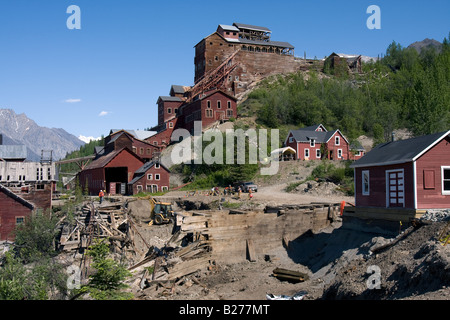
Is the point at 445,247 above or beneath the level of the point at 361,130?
beneath

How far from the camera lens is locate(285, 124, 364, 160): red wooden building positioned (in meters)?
61.3

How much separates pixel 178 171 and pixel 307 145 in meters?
20.1

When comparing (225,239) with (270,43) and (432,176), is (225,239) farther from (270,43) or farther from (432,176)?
(270,43)

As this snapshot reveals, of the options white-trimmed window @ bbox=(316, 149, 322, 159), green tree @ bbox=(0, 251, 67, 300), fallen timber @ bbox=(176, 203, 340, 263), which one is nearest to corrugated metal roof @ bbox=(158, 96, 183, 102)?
white-trimmed window @ bbox=(316, 149, 322, 159)

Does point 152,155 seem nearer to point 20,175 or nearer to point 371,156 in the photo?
point 20,175

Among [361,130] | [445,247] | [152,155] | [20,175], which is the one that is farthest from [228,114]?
[445,247]

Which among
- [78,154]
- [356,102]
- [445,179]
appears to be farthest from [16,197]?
[78,154]

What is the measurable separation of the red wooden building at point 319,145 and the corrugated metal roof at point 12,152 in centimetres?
3776

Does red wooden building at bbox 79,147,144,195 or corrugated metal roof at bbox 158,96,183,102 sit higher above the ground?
corrugated metal roof at bbox 158,96,183,102

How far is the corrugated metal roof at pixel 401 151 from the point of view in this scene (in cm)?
2225

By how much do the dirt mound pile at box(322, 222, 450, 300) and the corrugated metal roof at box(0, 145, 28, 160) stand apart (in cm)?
4853

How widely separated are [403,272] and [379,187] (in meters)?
9.68

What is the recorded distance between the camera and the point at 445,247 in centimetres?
1552

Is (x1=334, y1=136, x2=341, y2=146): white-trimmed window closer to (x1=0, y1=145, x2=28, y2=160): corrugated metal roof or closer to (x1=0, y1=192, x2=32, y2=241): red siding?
(x1=0, y1=192, x2=32, y2=241): red siding
